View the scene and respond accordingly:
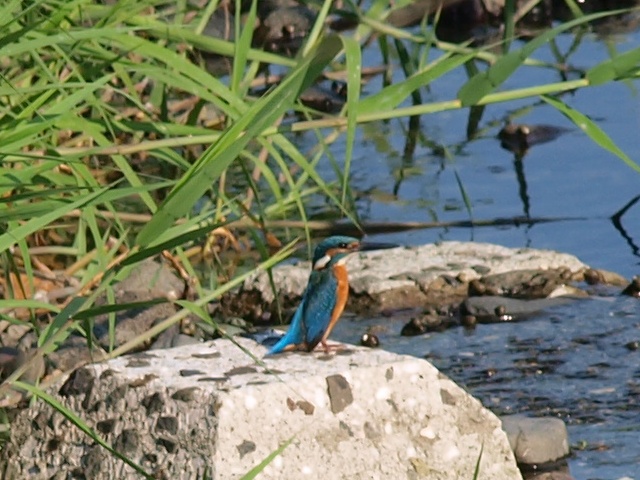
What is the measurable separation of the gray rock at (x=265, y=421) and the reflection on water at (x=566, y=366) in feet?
1.53

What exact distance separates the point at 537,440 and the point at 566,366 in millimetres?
798

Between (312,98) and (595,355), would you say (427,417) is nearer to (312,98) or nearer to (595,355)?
(595,355)

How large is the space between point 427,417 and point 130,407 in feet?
1.93

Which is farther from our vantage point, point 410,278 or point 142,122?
point 410,278

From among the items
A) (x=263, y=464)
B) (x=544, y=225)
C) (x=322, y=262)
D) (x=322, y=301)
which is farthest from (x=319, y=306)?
(x=544, y=225)

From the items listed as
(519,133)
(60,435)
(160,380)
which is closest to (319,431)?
(160,380)

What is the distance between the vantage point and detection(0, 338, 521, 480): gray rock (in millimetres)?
2957

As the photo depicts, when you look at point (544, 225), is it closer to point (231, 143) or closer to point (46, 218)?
→ point (231, 143)

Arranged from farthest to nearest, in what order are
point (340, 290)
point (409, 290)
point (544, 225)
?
1. point (544, 225)
2. point (409, 290)
3. point (340, 290)

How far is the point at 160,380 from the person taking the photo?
3.08 metres

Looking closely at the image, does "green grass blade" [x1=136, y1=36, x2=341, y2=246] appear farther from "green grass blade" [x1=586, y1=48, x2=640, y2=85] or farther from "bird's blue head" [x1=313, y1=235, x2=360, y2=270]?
"bird's blue head" [x1=313, y1=235, x2=360, y2=270]

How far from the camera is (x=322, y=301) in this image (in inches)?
133

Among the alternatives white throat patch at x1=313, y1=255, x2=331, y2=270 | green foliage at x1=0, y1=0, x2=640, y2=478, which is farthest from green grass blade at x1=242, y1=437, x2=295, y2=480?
white throat patch at x1=313, y1=255, x2=331, y2=270

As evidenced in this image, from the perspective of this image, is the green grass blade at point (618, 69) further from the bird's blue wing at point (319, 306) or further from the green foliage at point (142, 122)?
the bird's blue wing at point (319, 306)
